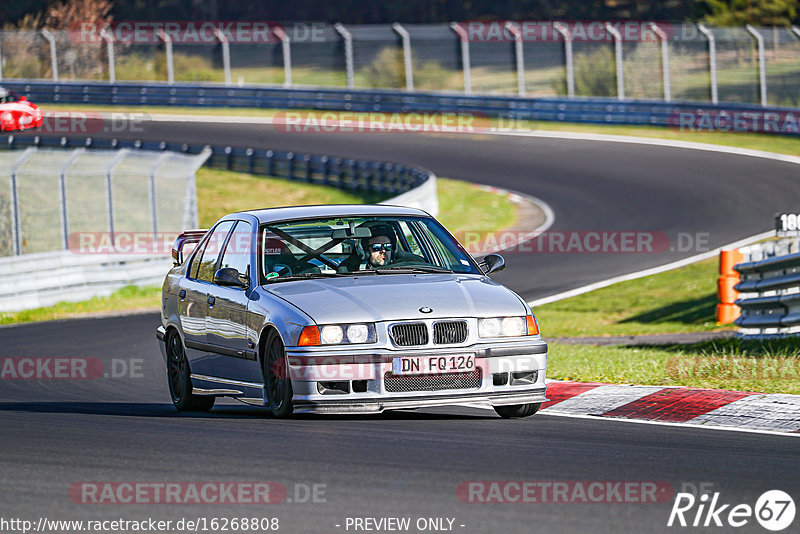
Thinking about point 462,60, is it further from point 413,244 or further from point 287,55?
point 413,244

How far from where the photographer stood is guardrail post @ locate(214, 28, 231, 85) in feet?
157

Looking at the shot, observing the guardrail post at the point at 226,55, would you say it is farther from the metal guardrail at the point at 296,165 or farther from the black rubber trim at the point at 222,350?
the black rubber trim at the point at 222,350

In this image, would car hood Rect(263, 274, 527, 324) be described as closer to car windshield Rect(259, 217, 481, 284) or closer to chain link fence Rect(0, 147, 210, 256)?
car windshield Rect(259, 217, 481, 284)

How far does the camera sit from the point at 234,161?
3700cm

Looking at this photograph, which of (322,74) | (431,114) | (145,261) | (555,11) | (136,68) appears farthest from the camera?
(555,11)

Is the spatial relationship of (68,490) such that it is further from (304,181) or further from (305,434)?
(304,181)

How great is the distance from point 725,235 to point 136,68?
31571mm

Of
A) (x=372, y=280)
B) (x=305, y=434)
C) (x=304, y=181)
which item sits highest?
(x=372, y=280)

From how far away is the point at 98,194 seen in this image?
24172mm

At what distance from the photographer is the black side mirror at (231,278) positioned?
8872mm

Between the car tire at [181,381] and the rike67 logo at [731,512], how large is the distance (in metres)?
4.85

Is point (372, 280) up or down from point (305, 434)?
up

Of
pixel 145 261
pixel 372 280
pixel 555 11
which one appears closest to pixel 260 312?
pixel 372 280

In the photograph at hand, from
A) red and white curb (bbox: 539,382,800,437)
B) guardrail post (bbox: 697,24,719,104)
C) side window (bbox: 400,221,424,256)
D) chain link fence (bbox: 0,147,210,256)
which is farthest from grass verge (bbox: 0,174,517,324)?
red and white curb (bbox: 539,382,800,437)
